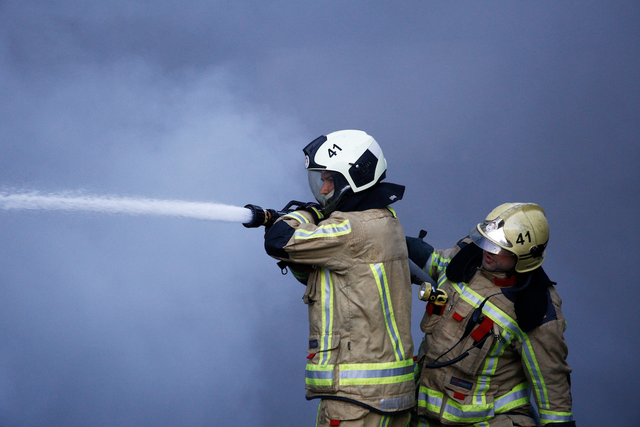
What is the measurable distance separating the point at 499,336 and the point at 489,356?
153 millimetres

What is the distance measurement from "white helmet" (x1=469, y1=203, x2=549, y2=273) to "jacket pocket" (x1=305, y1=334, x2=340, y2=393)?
1.08 m

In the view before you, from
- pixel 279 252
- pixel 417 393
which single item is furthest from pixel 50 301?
pixel 417 393

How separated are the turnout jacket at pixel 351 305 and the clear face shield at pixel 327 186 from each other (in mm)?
174

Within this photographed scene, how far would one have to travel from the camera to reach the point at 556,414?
324cm

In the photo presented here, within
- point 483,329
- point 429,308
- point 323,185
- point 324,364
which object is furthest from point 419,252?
point 324,364

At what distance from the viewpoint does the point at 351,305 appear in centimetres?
299

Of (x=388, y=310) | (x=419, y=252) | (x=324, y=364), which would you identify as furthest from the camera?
(x=419, y=252)

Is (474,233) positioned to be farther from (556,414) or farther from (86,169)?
(86,169)

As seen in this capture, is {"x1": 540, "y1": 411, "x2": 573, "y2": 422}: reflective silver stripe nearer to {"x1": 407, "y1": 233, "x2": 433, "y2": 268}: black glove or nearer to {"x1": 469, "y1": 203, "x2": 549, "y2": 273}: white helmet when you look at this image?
{"x1": 469, "y1": 203, "x2": 549, "y2": 273}: white helmet

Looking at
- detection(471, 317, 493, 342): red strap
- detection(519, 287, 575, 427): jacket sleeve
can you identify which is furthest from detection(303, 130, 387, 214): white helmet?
detection(519, 287, 575, 427): jacket sleeve

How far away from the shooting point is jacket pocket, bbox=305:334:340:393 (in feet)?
9.67

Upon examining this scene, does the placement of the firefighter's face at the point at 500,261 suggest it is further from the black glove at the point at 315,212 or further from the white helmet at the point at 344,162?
the black glove at the point at 315,212

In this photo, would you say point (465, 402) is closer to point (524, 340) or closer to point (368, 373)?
point (524, 340)

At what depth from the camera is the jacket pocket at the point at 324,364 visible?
2.95 m
